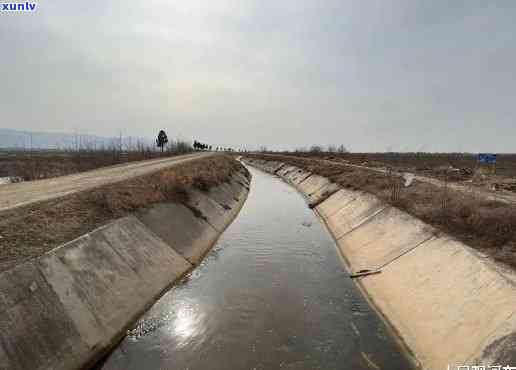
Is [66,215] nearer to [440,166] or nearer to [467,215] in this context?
[467,215]

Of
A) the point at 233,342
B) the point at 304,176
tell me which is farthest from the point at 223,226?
the point at 304,176

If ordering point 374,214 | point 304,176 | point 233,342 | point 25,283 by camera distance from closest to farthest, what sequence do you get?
point 25,283
point 233,342
point 374,214
point 304,176

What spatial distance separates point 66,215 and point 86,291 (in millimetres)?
4157

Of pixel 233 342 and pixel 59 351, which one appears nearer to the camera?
pixel 59 351

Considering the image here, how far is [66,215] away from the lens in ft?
39.8

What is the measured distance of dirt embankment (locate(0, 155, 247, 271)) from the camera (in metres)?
9.29

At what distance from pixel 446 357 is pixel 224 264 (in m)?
10.3

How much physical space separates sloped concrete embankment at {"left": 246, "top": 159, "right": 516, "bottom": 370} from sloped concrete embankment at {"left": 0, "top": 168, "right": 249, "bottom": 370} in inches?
335

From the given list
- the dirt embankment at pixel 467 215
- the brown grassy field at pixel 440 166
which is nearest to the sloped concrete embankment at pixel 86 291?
the dirt embankment at pixel 467 215

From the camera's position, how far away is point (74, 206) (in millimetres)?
13094

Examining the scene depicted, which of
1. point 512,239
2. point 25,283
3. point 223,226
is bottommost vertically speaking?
point 223,226

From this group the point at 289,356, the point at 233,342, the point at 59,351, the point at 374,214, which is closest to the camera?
the point at 59,351

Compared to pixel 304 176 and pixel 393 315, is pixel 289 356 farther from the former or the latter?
pixel 304 176

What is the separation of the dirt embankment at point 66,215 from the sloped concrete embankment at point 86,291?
469 mm
